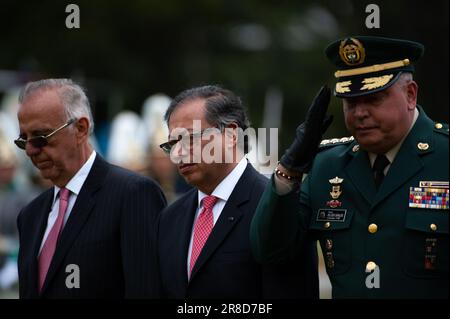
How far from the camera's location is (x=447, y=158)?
16.4 ft

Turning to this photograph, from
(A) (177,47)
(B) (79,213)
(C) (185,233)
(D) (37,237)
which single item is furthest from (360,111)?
(A) (177,47)

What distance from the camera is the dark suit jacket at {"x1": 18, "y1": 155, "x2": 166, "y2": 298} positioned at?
566cm

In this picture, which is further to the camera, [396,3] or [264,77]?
[264,77]

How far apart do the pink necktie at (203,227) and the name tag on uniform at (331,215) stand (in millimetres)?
587

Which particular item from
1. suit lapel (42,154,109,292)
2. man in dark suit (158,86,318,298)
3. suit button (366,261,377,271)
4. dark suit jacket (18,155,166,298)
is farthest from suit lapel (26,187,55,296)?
suit button (366,261,377,271)

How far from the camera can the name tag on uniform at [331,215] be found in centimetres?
516

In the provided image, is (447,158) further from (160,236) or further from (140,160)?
(140,160)

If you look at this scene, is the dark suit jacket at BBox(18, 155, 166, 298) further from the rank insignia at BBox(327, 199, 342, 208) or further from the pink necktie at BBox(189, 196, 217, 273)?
the rank insignia at BBox(327, 199, 342, 208)

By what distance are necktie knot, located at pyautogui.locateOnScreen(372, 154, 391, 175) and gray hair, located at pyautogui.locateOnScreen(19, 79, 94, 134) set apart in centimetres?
174

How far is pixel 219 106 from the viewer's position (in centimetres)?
563

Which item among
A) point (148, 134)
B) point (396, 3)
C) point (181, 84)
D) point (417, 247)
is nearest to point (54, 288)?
point (417, 247)

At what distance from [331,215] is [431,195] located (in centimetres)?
51

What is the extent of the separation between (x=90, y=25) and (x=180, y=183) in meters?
10.3

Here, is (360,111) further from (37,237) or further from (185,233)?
(37,237)
